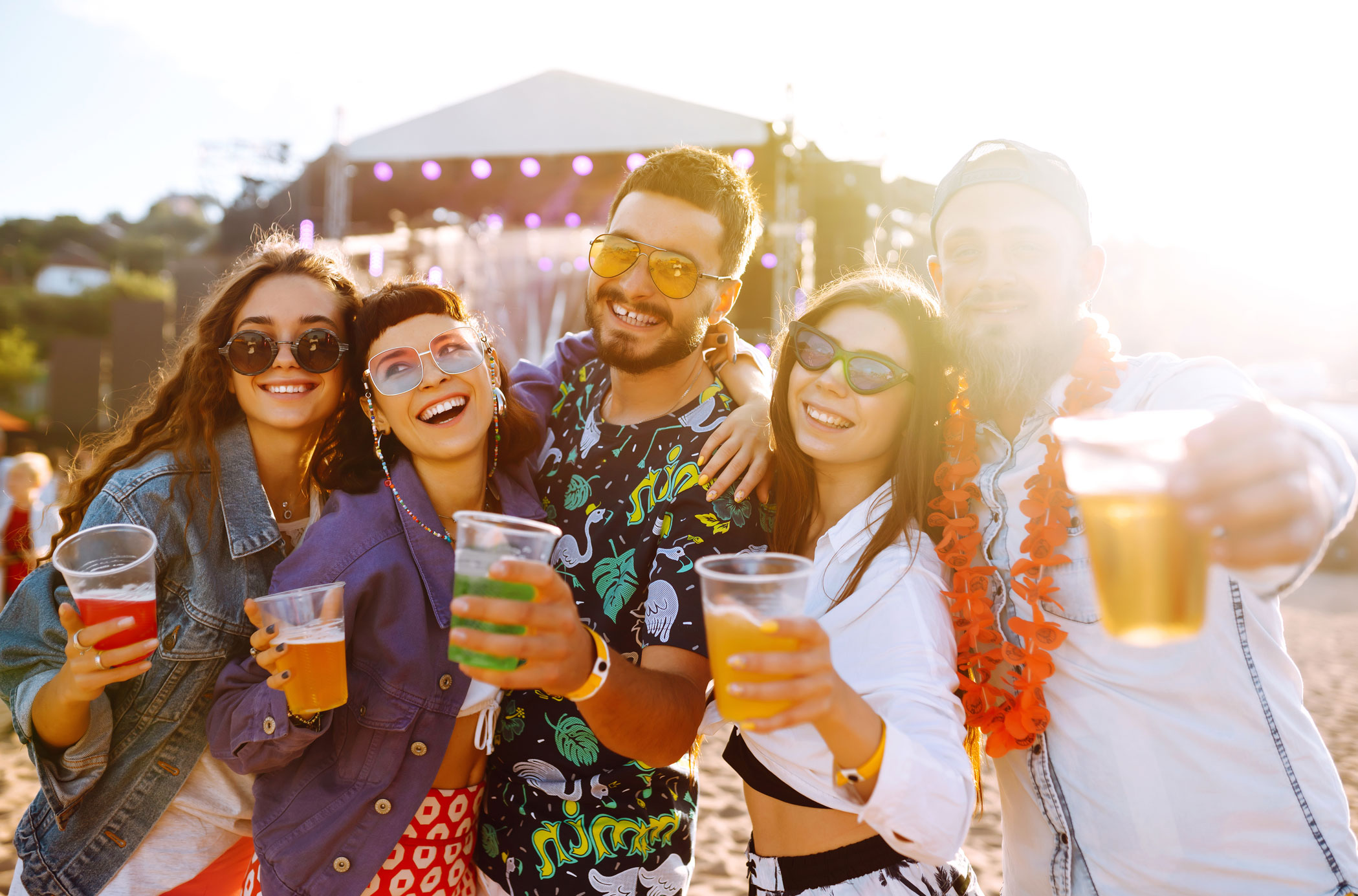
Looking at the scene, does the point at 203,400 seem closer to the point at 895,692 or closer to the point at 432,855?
the point at 432,855

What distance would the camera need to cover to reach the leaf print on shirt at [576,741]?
1.90m

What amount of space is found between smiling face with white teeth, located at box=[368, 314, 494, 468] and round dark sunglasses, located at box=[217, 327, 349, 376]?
0.21 meters

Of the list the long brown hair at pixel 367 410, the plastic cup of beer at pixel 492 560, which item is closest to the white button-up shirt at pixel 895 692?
the plastic cup of beer at pixel 492 560

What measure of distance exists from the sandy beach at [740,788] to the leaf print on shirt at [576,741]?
7.01ft

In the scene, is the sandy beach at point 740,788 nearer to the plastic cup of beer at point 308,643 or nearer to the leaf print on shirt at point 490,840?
the leaf print on shirt at point 490,840

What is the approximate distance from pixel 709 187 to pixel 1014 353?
1.01 m

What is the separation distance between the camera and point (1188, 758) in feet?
5.26

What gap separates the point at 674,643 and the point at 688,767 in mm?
516

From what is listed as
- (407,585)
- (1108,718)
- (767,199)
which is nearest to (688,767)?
(407,585)

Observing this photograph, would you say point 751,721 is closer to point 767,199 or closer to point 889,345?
point 889,345

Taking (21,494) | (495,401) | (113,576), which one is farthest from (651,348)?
(21,494)

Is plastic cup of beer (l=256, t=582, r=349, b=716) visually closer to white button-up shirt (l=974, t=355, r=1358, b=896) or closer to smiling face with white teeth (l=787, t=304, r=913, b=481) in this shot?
smiling face with white teeth (l=787, t=304, r=913, b=481)

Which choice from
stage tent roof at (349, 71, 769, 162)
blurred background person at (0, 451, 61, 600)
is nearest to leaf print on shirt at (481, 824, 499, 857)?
blurred background person at (0, 451, 61, 600)

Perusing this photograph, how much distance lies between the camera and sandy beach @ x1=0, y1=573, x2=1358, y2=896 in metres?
3.90
